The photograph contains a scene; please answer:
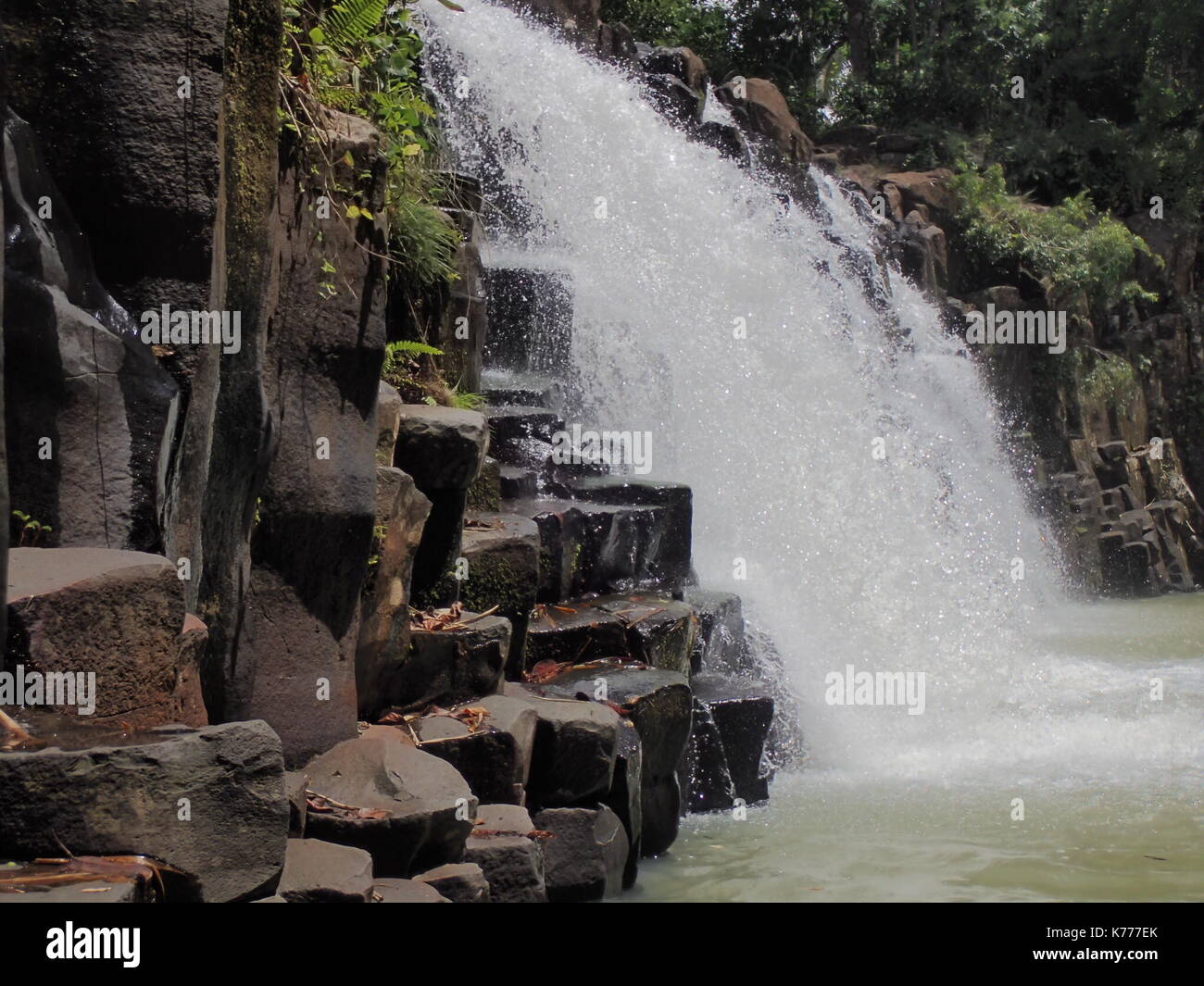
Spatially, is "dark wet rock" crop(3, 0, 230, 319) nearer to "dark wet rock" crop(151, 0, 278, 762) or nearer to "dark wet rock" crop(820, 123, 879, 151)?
"dark wet rock" crop(151, 0, 278, 762)

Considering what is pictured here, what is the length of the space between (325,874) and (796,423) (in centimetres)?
826

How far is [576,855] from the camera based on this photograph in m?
5.05

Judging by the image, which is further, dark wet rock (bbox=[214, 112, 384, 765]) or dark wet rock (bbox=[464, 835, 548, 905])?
dark wet rock (bbox=[464, 835, 548, 905])

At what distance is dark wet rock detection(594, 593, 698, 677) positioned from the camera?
6.36 metres

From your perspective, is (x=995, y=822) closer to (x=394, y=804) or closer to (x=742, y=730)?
(x=742, y=730)

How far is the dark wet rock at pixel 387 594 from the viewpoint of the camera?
476cm

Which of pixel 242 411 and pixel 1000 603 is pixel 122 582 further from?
pixel 1000 603

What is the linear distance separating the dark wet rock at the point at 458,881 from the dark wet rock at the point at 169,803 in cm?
109

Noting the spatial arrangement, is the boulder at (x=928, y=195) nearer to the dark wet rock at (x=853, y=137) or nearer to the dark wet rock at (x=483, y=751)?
the dark wet rock at (x=853, y=137)

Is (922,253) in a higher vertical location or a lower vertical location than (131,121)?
higher

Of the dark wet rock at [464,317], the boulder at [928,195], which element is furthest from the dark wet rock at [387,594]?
the boulder at [928,195]

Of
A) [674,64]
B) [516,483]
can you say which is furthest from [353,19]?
[674,64]

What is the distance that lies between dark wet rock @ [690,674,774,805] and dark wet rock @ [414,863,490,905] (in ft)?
8.57

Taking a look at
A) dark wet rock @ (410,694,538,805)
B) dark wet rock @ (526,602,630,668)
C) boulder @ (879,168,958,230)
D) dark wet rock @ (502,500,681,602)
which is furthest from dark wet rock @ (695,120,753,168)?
dark wet rock @ (410,694,538,805)
